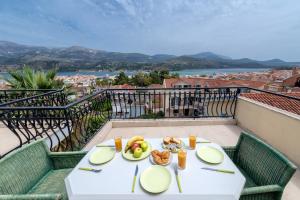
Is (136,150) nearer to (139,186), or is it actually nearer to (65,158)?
(139,186)

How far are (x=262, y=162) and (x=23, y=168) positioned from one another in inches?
90.8

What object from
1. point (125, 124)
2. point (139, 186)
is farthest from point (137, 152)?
point (125, 124)

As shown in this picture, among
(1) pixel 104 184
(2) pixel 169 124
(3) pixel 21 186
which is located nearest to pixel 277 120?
(2) pixel 169 124

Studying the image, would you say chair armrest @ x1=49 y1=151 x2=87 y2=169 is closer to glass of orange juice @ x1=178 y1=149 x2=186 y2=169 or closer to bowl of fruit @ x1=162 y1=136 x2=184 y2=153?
bowl of fruit @ x1=162 y1=136 x2=184 y2=153

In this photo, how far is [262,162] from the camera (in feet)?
4.77

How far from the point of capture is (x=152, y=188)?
3.60 ft

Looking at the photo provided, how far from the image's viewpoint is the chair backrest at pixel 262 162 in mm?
1216

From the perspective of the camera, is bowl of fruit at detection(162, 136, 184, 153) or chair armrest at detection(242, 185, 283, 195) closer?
chair armrest at detection(242, 185, 283, 195)

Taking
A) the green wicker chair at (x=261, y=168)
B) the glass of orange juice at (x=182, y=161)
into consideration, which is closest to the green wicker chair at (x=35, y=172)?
the glass of orange juice at (x=182, y=161)

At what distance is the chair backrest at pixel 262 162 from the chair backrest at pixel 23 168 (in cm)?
223

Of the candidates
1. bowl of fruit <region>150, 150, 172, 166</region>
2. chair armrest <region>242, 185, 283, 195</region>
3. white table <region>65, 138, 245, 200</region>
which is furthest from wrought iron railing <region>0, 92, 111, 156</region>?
chair armrest <region>242, 185, 283, 195</region>

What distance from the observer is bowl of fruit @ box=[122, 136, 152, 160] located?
4.83 feet

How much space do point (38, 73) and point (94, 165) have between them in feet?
16.1

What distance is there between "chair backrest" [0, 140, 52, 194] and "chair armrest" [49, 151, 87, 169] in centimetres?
6
